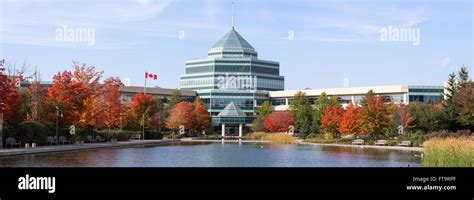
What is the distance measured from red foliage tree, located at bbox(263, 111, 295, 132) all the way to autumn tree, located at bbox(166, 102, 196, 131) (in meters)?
11.1

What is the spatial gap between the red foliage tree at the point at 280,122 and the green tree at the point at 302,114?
90cm

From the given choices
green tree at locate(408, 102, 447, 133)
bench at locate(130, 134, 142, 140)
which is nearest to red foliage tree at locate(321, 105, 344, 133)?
green tree at locate(408, 102, 447, 133)

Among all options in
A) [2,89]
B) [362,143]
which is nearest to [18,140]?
[2,89]

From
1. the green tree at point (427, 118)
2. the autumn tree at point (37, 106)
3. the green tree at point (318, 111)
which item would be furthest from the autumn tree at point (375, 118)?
Answer: the autumn tree at point (37, 106)

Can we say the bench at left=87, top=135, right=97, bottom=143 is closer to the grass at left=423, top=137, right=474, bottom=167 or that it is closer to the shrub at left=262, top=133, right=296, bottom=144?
the shrub at left=262, top=133, right=296, bottom=144

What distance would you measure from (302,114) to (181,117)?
16843mm

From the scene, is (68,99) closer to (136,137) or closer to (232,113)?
(136,137)

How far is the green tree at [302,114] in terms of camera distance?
2849 inches

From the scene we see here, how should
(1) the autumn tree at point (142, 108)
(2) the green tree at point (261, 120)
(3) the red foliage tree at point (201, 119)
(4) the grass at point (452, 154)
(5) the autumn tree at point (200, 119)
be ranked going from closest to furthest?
(4) the grass at point (452, 154) → (1) the autumn tree at point (142, 108) → (5) the autumn tree at point (200, 119) → (3) the red foliage tree at point (201, 119) → (2) the green tree at point (261, 120)

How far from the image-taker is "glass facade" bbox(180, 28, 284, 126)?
121188mm

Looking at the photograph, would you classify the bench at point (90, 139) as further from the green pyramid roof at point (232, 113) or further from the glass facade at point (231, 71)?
the glass facade at point (231, 71)

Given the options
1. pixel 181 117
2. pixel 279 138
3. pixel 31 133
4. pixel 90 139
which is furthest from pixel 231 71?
pixel 31 133
